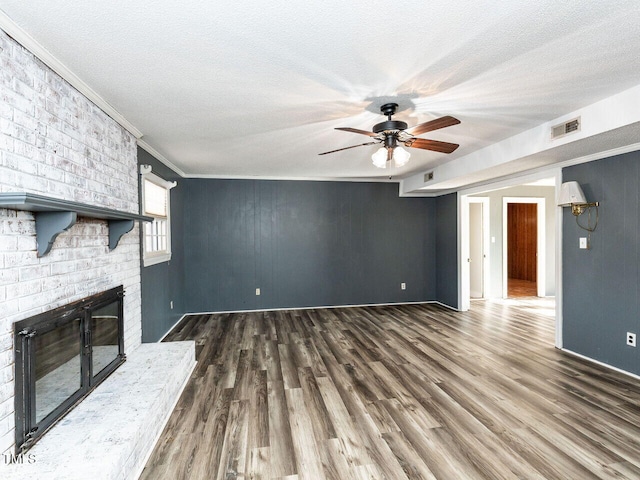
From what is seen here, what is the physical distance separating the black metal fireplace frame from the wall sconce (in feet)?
15.2

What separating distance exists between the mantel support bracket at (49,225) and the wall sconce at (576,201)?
4.47m

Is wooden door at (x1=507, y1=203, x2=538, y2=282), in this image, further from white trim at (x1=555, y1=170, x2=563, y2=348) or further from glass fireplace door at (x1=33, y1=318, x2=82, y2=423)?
glass fireplace door at (x1=33, y1=318, x2=82, y2=423)

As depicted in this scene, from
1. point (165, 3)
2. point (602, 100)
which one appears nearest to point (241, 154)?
point (165, 3)

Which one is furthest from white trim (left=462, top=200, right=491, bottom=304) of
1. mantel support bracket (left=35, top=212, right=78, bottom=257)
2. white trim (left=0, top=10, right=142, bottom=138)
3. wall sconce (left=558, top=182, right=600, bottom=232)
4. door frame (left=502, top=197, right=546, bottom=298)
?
mantel support bracket (left=35, top=212, right=78, bottom=257)

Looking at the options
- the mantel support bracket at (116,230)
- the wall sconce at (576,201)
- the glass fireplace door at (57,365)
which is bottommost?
the glass fireplace door at (57,365)

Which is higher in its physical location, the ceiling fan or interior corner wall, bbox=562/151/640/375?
the ceiling fan

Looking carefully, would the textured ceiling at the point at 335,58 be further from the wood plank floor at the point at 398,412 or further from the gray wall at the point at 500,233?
the gray wall at the point at 500,233

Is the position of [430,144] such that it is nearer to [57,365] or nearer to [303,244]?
[57,365]

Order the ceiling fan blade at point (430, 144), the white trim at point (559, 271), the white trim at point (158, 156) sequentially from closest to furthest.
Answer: the ceiling fan blade at point (430, 144) < the white trim at point (158, 156) < the white trim at point (559, 271)

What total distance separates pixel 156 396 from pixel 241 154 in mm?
2956

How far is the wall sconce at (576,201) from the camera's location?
11.6ft

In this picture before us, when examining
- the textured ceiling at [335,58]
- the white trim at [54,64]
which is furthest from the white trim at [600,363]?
the white trim at [54,64]

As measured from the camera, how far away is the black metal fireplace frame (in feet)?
5.50

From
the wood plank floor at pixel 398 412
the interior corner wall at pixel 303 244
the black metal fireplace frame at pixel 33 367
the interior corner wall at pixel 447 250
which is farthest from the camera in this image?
the interior corner wall at pixel 447 250
